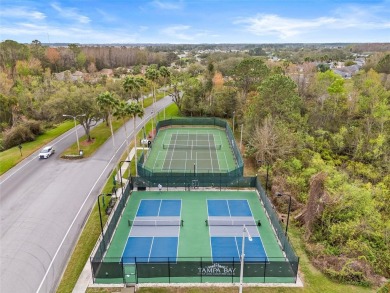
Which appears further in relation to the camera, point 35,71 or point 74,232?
point 35,71

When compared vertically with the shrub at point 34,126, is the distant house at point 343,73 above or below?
above

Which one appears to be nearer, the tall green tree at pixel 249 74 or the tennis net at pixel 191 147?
the tennis net at pixel 191 147

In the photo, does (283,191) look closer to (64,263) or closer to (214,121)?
(64,263)

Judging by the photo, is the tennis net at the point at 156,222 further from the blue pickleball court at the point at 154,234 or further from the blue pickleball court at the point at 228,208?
the blue pickleball court at the point at 228,208

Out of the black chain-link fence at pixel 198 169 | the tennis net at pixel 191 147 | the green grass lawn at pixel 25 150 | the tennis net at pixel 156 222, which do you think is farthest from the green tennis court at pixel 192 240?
the green grass lawn at pixel 25 150

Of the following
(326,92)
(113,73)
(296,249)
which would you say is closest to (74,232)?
(296,249)

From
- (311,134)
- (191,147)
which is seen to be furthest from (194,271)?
(311,134)
